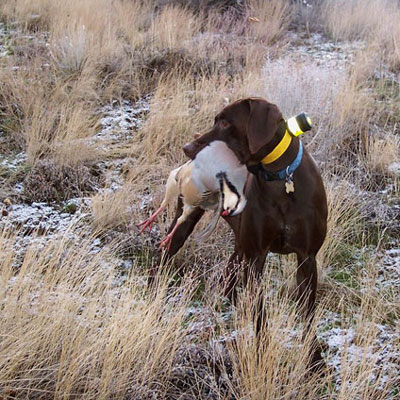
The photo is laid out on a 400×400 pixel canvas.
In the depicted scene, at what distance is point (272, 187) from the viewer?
2762mm

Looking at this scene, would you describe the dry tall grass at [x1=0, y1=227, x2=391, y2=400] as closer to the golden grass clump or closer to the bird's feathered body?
the golden grass clump

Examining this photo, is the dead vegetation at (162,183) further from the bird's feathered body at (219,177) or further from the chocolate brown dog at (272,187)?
the bird's feathered body at (219,177)

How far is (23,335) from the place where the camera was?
7.82 feet

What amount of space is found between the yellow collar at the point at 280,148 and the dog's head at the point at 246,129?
1.5 inches

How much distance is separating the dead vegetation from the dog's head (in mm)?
644

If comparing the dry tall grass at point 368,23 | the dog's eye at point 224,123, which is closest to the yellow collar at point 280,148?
the dog's eye at point 224,123

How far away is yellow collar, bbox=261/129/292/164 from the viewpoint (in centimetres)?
268

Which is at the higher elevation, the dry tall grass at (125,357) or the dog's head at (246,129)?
the dog's head at (246,129)

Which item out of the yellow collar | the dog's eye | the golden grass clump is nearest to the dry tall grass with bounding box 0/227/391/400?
the golden grass clump

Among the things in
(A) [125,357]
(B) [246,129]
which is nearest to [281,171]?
(B) [246,129]

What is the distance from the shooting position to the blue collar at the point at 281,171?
270 centimetres

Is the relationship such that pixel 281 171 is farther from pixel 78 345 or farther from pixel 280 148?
pixel 78 345

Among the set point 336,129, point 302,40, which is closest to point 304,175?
point 336,129

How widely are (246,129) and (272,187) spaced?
1.03ft
